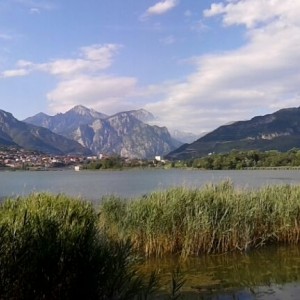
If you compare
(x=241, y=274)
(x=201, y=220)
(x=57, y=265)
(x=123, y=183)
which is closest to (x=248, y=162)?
(x=123, y=183)

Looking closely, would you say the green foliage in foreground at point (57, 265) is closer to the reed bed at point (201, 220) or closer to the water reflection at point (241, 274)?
the water reflection at point (241, 274)

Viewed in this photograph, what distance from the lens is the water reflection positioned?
415 inches

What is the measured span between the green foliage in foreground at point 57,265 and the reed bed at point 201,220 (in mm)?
6016

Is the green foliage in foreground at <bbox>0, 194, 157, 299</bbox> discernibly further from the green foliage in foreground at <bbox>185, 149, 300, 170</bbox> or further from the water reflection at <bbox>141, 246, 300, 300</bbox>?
the green foliage in foreground at <bbox>185, 149, 300, 170</bbox>

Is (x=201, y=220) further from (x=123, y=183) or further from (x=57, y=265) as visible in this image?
(x=123, y=183)

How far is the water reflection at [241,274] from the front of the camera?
10.5m

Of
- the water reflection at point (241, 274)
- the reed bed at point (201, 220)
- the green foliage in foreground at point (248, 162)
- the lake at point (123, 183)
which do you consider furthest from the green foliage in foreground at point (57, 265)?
the green foliage in foreground at point (248, 162)

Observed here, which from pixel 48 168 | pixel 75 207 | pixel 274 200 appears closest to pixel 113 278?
pixel 75 207

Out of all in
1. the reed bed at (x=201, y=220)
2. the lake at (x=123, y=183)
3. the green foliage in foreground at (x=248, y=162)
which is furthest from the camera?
the green foliage in foreground at (x=248, y=162)

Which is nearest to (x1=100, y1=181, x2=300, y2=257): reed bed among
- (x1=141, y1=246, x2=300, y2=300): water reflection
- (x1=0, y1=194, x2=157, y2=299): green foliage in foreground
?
(x1=141, y1=246, x2=300, y2=300): water reflection

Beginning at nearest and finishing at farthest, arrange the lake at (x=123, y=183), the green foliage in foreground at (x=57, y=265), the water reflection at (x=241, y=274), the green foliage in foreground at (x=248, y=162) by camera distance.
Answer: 1. the green foliage in foreground at (x=57, y=265)
2. the water reflection at (x=241, y=274)
3. the lake at (x=123, y=183)
4. the green foliage in foreground at (x=248, y=162)

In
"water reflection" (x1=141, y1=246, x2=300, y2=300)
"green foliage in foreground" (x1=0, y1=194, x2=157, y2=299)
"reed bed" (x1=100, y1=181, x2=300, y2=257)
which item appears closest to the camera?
"green foliage in foreground" (x1=0, y1=194, x2=157, y2=299)

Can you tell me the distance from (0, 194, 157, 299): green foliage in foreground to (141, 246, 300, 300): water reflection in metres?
3.54

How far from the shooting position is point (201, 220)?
1413cm
